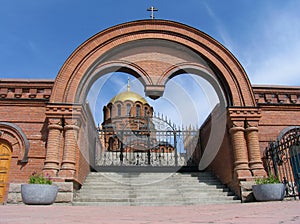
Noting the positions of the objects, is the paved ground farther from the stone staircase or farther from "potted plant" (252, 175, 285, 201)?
the stone staircase

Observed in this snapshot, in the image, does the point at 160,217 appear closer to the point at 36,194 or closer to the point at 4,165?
the point at 36,194

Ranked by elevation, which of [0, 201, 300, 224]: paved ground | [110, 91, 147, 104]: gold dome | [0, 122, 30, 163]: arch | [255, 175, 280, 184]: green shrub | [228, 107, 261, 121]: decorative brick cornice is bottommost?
[0, 201, 300, 224]: paved ground

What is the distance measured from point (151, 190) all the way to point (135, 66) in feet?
15.0

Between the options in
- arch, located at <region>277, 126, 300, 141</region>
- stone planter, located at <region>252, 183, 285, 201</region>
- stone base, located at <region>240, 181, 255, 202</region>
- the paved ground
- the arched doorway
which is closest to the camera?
the paved ground

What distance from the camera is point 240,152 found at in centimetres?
826

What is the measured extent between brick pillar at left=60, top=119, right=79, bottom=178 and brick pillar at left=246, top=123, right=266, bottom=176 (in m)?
5.61

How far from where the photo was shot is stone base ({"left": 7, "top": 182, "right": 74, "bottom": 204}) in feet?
23.4

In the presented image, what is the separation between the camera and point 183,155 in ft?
42.5

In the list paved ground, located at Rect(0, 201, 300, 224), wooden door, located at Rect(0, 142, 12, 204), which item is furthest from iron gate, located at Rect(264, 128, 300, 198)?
wooden door, located at Rect(0, 142, 12, 204)

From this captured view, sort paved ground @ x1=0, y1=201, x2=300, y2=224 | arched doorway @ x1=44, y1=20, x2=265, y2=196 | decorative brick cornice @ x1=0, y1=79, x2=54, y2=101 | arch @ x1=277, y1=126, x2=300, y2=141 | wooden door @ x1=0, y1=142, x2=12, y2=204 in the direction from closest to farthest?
paved ground @ x1=0, y1=201, x2=300, y2=224, arched doorway @ x1=44, y1=20, x2=265, y2=196, wooden door @ x1=0, y1=142, x2=12, y2=204, decorative brick cornice @ x1=0, y1=79, x2=54, y2=101, arch @ x1=277, y1=126, x2=300, y2=141

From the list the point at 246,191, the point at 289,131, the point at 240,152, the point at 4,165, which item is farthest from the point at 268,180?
the point at 4,165

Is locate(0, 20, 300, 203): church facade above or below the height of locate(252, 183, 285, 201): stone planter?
above

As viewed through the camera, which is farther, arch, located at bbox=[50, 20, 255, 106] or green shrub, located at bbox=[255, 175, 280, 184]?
arch, located at bbox=[50, 20, 255, 106]

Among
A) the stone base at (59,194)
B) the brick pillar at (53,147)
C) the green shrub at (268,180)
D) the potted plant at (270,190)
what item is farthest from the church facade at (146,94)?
the potted plant at (270,190)
